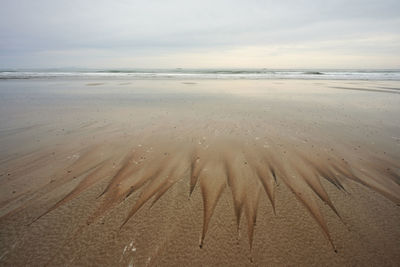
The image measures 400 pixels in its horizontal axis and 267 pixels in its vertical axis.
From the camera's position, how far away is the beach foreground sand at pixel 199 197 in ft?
5.88

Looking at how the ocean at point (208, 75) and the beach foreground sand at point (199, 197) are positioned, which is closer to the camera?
the beach foreground sand at point (199, 197)

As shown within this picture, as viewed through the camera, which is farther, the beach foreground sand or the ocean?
the ocean

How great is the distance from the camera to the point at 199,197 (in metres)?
2.51

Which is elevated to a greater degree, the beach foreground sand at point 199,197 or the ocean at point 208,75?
the ocean at point 208,75

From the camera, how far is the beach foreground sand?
70.6 inches

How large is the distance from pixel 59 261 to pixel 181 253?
3.81ft

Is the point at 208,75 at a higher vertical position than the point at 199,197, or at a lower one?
higher

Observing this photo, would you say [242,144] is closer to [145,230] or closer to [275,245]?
[275,245]

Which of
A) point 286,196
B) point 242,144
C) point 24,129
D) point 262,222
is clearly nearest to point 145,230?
point 262,222

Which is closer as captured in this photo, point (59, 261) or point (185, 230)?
point (59, 261)

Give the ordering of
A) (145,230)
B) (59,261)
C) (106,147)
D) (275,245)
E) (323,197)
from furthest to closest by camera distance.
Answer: (106,147), (323,197), (145,230), (275,245), (59,261)

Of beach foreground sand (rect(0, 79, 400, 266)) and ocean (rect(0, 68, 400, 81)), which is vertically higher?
ocean (rect(0, 68, 400, 81))

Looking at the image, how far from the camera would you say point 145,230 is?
2000 mm

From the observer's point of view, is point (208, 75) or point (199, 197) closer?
point (199, 197)
